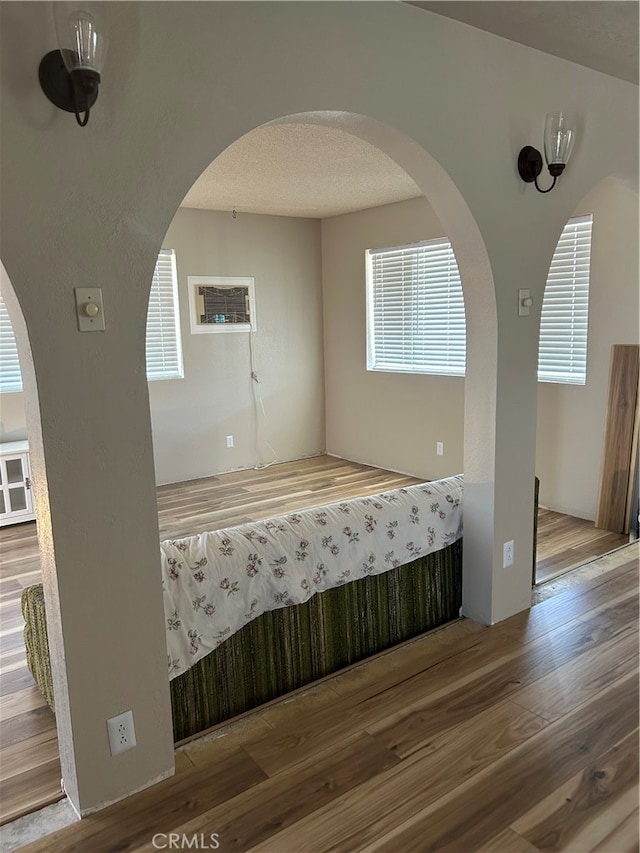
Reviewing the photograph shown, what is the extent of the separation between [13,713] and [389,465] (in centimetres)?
427

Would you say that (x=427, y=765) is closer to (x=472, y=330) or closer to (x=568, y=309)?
(x=472, y=330)

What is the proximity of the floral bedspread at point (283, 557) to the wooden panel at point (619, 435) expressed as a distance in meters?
1.83

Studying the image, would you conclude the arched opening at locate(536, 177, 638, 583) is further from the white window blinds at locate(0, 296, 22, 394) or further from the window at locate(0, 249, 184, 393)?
the white window blinds at locate(0, 296, 22, 394)

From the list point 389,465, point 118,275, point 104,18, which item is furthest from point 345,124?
point 389,465

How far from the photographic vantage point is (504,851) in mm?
1709

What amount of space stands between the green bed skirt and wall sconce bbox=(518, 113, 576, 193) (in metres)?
1.73

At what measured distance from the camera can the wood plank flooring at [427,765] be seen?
70.5 inches

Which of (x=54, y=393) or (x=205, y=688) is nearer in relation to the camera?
(x=54, y=393)

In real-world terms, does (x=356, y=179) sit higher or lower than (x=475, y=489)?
higher

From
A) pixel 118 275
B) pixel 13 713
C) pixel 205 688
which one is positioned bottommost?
pixel 13 713

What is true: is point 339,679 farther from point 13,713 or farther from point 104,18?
point 104,18

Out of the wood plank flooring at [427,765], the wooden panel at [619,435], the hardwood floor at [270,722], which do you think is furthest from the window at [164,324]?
the wood plank flooring at [427,765]

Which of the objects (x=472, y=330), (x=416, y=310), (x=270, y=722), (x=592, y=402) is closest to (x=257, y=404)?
(x=416, y=310)

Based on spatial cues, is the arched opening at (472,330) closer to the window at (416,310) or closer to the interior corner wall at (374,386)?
the window at (416,310)
